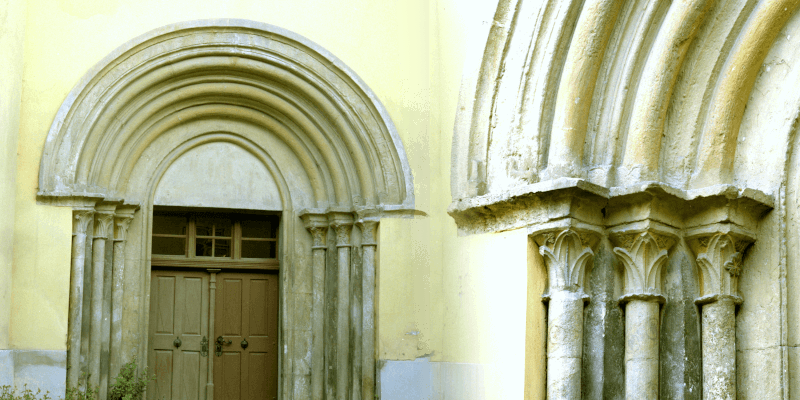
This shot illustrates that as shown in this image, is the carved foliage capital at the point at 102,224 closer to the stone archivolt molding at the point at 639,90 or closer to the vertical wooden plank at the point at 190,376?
the vertical wooden plank at the point at 190,376

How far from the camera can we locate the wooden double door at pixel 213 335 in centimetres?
641

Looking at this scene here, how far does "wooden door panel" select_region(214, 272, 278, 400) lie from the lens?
21.4 ft

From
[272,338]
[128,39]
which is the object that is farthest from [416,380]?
[128,39]

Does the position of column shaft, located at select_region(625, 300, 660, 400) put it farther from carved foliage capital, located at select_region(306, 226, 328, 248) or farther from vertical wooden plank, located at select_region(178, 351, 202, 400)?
vertical wooden plank, located at select_region(178, 351, 202, 400)

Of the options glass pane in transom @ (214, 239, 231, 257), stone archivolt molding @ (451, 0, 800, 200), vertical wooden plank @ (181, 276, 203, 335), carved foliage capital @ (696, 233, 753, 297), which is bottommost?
vertical wooden plank @ (181, 276, 203, 335)

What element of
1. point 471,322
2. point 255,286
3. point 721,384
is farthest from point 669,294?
A: point 255,286

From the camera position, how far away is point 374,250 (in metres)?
6.29

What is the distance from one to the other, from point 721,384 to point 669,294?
1.77 ft

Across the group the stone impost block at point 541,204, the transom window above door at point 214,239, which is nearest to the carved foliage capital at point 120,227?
the transom window above door at point 214,239

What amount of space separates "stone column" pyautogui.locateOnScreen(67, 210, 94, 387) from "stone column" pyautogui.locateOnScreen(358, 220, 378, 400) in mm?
1780

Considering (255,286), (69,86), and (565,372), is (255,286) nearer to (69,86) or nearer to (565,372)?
(69,86)

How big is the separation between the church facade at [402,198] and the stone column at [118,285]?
0.01m

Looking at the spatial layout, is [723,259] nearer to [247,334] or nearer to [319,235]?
[319,235]

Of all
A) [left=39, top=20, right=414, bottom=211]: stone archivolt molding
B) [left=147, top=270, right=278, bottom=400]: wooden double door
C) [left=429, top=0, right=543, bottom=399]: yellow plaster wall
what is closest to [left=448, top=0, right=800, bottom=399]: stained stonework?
[left=429, top=0, right=543, bottom=399]: yellow plaster wall
